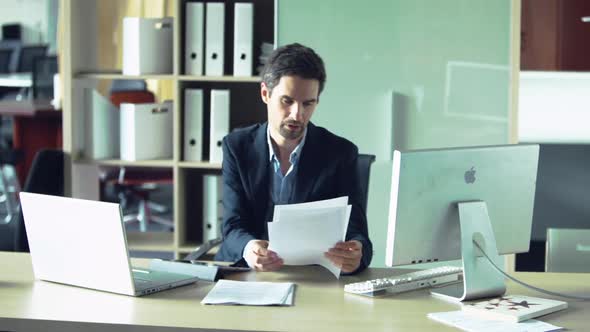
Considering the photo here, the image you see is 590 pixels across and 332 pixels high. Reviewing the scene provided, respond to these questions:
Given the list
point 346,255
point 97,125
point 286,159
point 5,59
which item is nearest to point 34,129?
point 97,125

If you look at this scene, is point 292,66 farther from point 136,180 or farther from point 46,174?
point 136,180

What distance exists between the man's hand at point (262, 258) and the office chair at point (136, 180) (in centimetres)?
271

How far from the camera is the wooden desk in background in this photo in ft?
21.4

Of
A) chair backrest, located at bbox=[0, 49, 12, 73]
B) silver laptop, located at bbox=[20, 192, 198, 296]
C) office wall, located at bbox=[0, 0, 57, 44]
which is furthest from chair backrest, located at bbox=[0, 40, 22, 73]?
silver laptop, located at bbox=[20, 192, 198, 296]

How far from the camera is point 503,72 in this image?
386 cm

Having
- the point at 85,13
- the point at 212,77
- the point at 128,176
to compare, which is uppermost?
the point at 85,13

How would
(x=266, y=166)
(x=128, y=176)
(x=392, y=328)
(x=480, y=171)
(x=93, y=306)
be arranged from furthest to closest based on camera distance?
(x=128, y=176) < (x=266, y=166) < (x=480, y=171) < (x=93, y=306) < (x=392, y=328)

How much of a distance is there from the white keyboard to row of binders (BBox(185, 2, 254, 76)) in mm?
1803

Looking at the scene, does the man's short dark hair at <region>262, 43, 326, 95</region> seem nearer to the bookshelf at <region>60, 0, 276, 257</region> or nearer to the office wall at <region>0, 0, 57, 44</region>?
the bookshelf at <region>60, 0, 276, 257</region>

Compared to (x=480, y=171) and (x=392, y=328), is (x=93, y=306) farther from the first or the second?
(x=480, y=171)

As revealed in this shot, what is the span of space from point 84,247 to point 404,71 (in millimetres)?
2083

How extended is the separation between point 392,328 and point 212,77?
223cm

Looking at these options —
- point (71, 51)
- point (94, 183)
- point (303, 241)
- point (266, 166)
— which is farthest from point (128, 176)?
point (303, 241)

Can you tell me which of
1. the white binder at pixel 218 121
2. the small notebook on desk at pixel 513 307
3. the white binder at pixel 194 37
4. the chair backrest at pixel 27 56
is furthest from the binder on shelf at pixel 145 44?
the chair backrest at pixel 27 56
